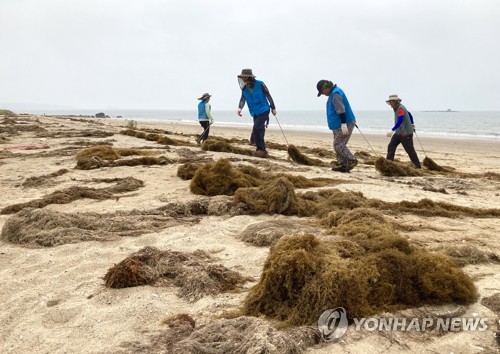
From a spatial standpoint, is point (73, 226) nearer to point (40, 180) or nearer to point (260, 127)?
point (40, 180)

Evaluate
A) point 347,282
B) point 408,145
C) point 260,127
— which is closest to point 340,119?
point 260,127

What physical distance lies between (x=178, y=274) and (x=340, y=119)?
6.59 m

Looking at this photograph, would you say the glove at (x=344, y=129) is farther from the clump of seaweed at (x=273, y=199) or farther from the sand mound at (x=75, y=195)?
the sand mound at (x=75, y=195)

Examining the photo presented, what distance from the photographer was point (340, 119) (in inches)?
361

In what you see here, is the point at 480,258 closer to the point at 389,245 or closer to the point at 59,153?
the point at 389,245

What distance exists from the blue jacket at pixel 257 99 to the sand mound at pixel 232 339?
849 centimetres

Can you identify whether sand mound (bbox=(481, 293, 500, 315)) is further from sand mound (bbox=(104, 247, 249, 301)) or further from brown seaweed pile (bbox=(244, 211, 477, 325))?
sand mound (bbox=(104, 247, 249, 301))

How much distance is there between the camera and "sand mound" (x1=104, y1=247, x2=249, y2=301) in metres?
3.15

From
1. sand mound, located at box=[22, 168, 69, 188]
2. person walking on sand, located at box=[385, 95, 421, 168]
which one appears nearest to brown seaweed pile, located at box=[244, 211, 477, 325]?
sand mound, located at box=[22, 168, 69, 188]

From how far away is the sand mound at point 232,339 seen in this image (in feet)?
7.30

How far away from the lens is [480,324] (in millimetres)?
2572

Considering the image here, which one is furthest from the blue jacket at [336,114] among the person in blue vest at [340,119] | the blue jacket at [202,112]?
the blue jacket at [202,112]

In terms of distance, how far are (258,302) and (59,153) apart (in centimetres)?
957

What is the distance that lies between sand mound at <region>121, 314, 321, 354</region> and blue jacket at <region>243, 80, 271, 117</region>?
8.49 m
